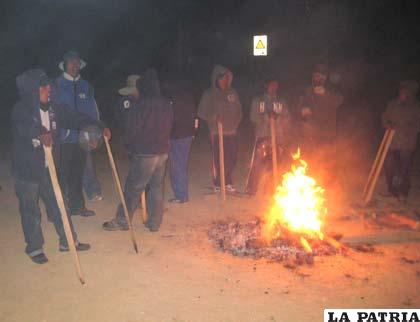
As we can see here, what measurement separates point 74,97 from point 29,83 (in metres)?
1.91

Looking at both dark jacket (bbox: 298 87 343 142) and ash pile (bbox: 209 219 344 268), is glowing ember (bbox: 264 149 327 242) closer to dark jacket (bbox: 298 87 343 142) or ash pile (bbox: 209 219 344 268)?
ash pile (bbox: 209 219 344 268)

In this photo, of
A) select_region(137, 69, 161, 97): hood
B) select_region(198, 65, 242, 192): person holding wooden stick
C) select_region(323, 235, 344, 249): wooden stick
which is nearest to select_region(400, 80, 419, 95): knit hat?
select_region(198, 65, 242, 192): person holding wooden stick

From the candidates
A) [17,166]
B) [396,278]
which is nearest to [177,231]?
[17,166]

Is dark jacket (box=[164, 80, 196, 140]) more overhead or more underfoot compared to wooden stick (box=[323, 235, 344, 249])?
more overhead

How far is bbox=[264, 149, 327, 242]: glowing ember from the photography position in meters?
6.01

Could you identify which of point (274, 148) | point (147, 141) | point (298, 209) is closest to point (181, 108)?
point (147, 141)

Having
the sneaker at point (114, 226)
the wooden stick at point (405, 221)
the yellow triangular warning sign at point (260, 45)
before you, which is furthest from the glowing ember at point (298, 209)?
the yellow triangular warning sign at point (260, 45)

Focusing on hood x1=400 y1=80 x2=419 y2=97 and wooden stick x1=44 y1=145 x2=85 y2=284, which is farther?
hood x1=400 y1=80 x2=419 y2=97

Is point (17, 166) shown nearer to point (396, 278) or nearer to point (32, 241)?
point (32, 241)

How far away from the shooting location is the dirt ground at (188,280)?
4359mm

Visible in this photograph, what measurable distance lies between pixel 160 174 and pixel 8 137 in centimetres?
1173

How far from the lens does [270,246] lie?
5.91 m

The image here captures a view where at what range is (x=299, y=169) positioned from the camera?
670cm

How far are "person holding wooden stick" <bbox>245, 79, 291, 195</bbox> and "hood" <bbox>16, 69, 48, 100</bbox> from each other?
4.21 meters
